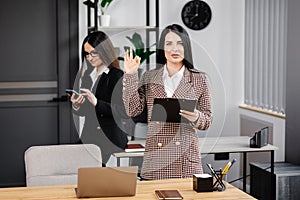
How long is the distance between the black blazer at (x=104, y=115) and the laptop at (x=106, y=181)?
0.74 metres

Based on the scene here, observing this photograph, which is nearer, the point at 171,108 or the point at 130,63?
the point at 130,63

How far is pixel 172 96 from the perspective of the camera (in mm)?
2992

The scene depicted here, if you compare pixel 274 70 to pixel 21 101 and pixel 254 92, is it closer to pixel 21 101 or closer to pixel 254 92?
pixel 254 92

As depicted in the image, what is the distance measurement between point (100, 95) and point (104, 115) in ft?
0.39

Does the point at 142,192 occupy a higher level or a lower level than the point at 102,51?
lower

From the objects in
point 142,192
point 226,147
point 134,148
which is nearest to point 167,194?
point 142,192

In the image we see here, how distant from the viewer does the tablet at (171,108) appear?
2.87m

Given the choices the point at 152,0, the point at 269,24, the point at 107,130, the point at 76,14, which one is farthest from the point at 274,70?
the point at 107,130

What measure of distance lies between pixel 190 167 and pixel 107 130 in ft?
2.34

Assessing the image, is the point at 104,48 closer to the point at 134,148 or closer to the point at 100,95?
the point at 100,95

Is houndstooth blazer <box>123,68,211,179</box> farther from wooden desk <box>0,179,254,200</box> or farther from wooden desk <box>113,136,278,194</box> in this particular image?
wooden desk <box>113,136,278,194</box>

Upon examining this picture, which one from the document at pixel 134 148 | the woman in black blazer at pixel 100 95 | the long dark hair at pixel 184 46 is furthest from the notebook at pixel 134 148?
the long dark hair at pixel 184 46

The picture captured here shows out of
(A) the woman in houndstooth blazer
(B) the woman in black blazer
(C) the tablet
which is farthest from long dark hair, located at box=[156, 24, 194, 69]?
(B) the woman in black blazer

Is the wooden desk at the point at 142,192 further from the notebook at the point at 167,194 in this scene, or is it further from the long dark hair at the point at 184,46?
the long dark hair at the point at 184,46
